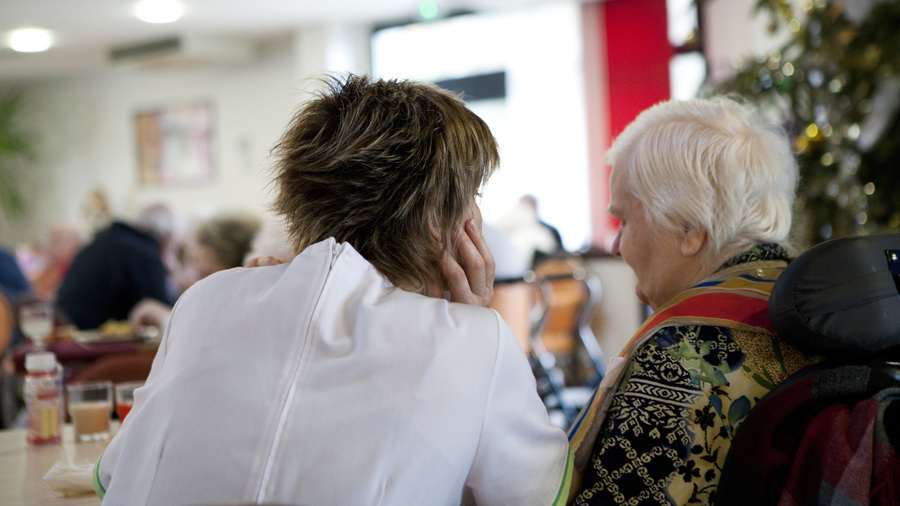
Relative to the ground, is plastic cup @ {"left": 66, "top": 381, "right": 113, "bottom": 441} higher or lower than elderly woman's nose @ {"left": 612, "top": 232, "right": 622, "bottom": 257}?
lower

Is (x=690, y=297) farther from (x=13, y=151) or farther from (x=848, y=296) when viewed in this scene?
(x=13, y=151)

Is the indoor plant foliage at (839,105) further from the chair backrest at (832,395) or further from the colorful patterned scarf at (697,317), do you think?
the chair backrest at (832,395)

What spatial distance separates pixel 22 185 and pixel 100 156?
1145mm

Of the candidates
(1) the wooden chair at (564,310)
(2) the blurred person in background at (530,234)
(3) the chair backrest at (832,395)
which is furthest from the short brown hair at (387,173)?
(2) the blurred person in background at (530,234)

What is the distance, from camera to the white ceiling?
23.9ft

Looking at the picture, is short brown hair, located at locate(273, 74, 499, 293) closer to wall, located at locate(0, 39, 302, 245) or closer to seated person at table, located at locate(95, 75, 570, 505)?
seated person at table, located at locate(95, 75, 570, 505)

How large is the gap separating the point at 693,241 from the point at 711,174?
0.12m

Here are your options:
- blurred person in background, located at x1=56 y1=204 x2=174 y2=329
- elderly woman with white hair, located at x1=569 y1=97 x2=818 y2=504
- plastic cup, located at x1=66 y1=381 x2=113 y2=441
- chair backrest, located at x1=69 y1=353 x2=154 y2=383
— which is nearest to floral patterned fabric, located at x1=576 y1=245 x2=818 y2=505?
elderly woman with white hair, located at x1=569 y1=97 x2=818 y2=504

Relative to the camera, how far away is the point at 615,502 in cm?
112

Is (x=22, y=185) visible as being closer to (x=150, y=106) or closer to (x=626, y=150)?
(x=150, y=106)

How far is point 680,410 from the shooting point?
1.15 meters

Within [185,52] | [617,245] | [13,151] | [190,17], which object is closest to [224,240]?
[617,245]

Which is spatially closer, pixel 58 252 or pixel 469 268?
pixel 469 268

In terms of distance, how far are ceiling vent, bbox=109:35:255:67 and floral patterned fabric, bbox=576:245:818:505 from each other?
26.0ft
